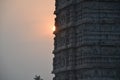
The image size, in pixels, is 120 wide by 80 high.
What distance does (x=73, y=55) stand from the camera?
40.4 metres

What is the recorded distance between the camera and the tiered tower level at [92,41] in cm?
3862

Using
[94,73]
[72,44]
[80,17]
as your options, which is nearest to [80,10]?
[80,17]

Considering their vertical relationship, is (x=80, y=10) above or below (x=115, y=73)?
above

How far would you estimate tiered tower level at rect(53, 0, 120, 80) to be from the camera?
38625mm

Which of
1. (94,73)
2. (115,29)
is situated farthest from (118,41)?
(94,73)

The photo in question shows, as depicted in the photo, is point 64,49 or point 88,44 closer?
point 88,44

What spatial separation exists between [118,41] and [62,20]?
665 centimetres

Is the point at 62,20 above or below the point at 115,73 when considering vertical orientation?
above

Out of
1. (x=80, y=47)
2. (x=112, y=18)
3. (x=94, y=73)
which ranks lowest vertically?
(x=94, y=73)

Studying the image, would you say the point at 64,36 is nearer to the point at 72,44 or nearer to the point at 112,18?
the point at 72,44

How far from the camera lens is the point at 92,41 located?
39.1 metres

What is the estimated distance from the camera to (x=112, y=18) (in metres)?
40.0

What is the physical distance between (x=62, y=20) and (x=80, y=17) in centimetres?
345

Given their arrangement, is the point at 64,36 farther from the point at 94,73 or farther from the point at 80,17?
the point at 94,73
